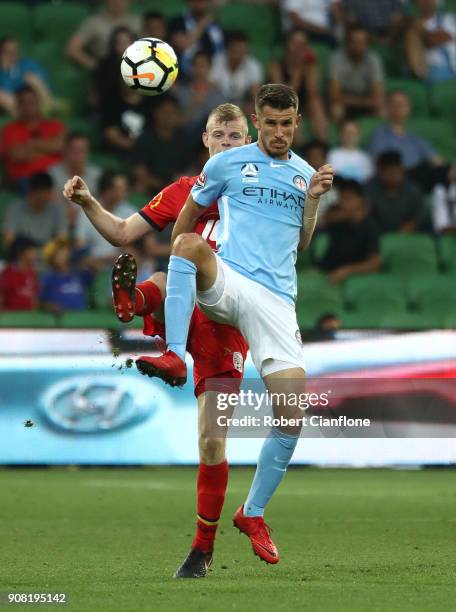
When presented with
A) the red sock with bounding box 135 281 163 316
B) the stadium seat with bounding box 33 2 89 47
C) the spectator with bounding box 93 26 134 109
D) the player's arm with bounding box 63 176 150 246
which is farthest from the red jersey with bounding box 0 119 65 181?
the red sock with bounding box 135 281 163 316

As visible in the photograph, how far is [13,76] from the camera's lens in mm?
16125

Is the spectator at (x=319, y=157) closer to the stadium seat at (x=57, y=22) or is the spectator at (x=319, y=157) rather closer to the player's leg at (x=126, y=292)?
the stadium seat at (x=57, y=22)

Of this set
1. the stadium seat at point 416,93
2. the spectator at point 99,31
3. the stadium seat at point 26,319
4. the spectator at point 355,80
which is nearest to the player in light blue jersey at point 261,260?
the stadium seat at point 26,319

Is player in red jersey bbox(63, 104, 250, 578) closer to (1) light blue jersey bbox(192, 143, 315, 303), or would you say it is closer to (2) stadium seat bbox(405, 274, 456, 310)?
(1) light blue jersey bbox(192, 143, 315, 303)

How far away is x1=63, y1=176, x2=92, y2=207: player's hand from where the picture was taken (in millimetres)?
6805

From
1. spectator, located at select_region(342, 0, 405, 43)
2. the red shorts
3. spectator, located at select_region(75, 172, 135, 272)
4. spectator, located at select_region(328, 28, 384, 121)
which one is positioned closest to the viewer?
the red shorts

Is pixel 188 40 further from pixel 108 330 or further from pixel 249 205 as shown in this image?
pixel 249 205

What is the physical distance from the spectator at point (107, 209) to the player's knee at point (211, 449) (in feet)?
25.1

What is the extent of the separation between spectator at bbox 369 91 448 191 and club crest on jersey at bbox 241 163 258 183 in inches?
374

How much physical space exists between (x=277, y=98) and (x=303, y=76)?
9908 millimetres

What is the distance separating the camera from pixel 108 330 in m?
12.3

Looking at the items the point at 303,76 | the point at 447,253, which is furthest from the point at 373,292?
the point at 303,76

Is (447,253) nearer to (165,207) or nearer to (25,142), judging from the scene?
(25,142)

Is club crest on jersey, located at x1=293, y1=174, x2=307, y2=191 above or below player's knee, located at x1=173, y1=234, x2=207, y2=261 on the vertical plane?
above
